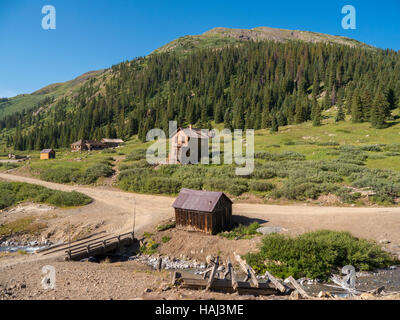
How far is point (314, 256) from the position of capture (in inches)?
717

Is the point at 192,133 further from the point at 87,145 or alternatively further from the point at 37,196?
the point at 87,145

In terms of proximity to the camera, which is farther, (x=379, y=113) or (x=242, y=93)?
(x=242, y=93)

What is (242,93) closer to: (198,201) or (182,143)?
(182,143)

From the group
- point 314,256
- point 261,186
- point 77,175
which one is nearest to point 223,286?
point 314,256

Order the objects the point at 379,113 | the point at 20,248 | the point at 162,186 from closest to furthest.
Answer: the point at 20,248, the point at 162,186, the point at 379,113

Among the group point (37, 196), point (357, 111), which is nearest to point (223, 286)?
point (37, 196)

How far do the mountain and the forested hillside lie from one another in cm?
36

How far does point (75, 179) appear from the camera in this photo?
4941cm

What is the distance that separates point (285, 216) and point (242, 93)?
111 metres

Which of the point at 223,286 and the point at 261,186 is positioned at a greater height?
the point at 261,186

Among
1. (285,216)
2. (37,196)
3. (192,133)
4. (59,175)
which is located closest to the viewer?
(285,216)

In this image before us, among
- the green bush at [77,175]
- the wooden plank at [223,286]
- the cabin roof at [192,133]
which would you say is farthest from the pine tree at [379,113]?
the wooden plank at [223,286]

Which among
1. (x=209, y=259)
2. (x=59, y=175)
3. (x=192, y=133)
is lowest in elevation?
(x=209, y=259)

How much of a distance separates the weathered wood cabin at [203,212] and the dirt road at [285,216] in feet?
13.2
